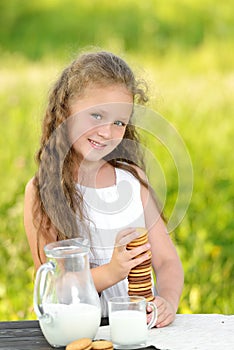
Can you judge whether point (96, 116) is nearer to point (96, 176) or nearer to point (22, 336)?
point (96, 176)

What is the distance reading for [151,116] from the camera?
6.46 ft

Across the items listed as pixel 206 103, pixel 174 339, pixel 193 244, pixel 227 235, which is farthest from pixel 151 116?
pixel 206 103

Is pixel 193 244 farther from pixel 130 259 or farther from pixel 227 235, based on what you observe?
pixel 130 259

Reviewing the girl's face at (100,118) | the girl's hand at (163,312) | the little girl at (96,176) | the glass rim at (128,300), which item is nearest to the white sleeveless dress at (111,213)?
Answer: the little girl at (96,176)

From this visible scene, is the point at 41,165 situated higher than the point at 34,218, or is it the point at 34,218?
the point at 41,165

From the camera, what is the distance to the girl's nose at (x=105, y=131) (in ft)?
5.87

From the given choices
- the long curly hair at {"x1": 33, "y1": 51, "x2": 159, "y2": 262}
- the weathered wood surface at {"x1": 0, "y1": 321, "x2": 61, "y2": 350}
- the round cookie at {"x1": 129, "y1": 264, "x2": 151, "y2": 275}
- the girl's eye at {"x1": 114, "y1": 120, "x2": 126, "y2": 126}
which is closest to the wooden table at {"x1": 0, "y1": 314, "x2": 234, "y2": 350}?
the weathered wood surface at {"x1": 0, "y1": 321, "x2": 61, "y2": 350}

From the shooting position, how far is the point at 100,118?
1.80 m

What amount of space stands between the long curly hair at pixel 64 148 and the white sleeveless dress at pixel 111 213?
0.03 meters

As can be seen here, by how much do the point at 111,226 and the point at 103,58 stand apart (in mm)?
403

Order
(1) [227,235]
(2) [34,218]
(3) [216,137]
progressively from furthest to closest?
(3) [216,137] < (1) [227,235] < (2) [34,218]

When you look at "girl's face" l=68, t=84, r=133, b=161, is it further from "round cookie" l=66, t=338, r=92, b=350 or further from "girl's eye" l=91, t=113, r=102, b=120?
"round cookie" l=66, t=338, r=92, b=350

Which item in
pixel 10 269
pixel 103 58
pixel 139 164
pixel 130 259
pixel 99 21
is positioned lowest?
pixel 10 269

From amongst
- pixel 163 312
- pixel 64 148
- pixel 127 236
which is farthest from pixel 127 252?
pixel 64 148
